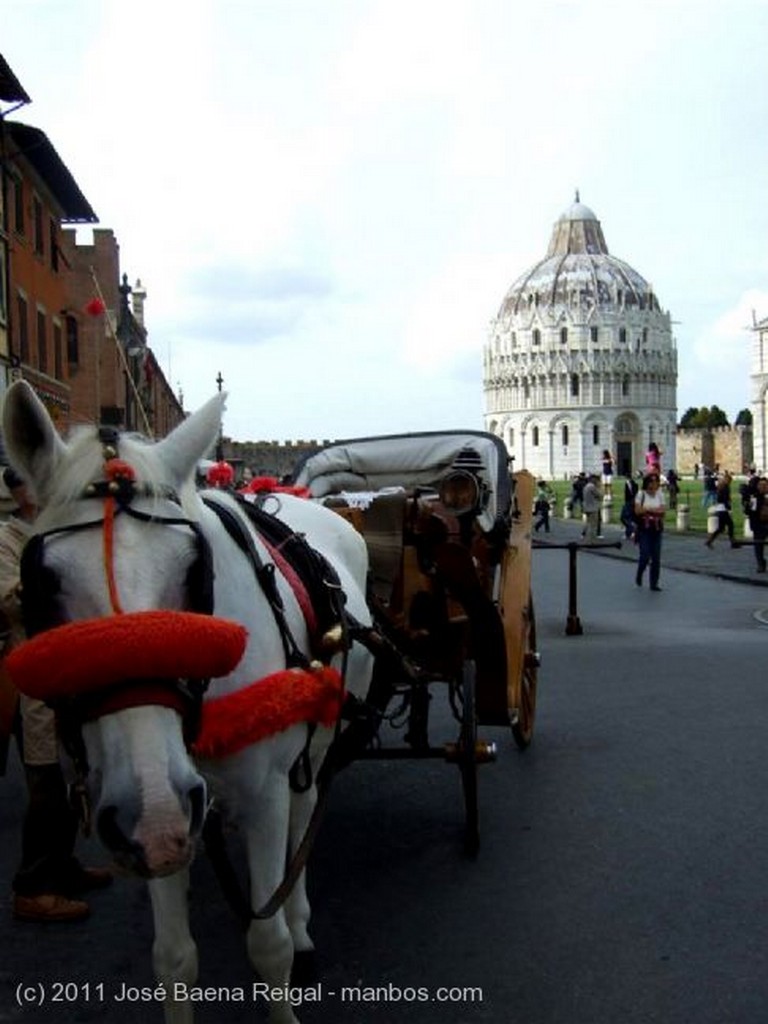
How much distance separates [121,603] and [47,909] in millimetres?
2694

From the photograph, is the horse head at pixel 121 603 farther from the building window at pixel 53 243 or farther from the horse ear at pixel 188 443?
the building window at pixel 53 243

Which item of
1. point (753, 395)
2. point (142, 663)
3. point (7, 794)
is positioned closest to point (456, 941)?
point (142, 663)

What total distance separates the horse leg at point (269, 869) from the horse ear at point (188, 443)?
37.9 inches

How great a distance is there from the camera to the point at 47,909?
4.55 metres

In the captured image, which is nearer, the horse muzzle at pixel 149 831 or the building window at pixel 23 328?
the horse muzzle at pixel 149 831

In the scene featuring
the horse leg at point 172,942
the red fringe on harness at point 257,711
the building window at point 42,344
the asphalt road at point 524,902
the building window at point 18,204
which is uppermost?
the building window at point 18,204

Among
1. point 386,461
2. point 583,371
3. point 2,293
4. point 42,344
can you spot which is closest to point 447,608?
point 386,461

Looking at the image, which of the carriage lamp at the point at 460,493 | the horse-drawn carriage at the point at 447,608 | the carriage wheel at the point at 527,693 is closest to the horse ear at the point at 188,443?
the horse-drawn carriage at the point at 447,608

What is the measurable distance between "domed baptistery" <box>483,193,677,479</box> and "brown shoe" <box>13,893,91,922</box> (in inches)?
5342

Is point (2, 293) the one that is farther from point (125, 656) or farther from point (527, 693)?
point (125, 656)

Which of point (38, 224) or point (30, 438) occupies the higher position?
point (38, 224)

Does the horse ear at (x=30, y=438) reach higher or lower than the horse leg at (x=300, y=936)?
higher

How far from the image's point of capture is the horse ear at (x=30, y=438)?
101 inches

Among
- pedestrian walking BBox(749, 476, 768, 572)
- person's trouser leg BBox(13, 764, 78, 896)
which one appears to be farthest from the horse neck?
pedestrian walking BBox(749, 476, 768, 572)
